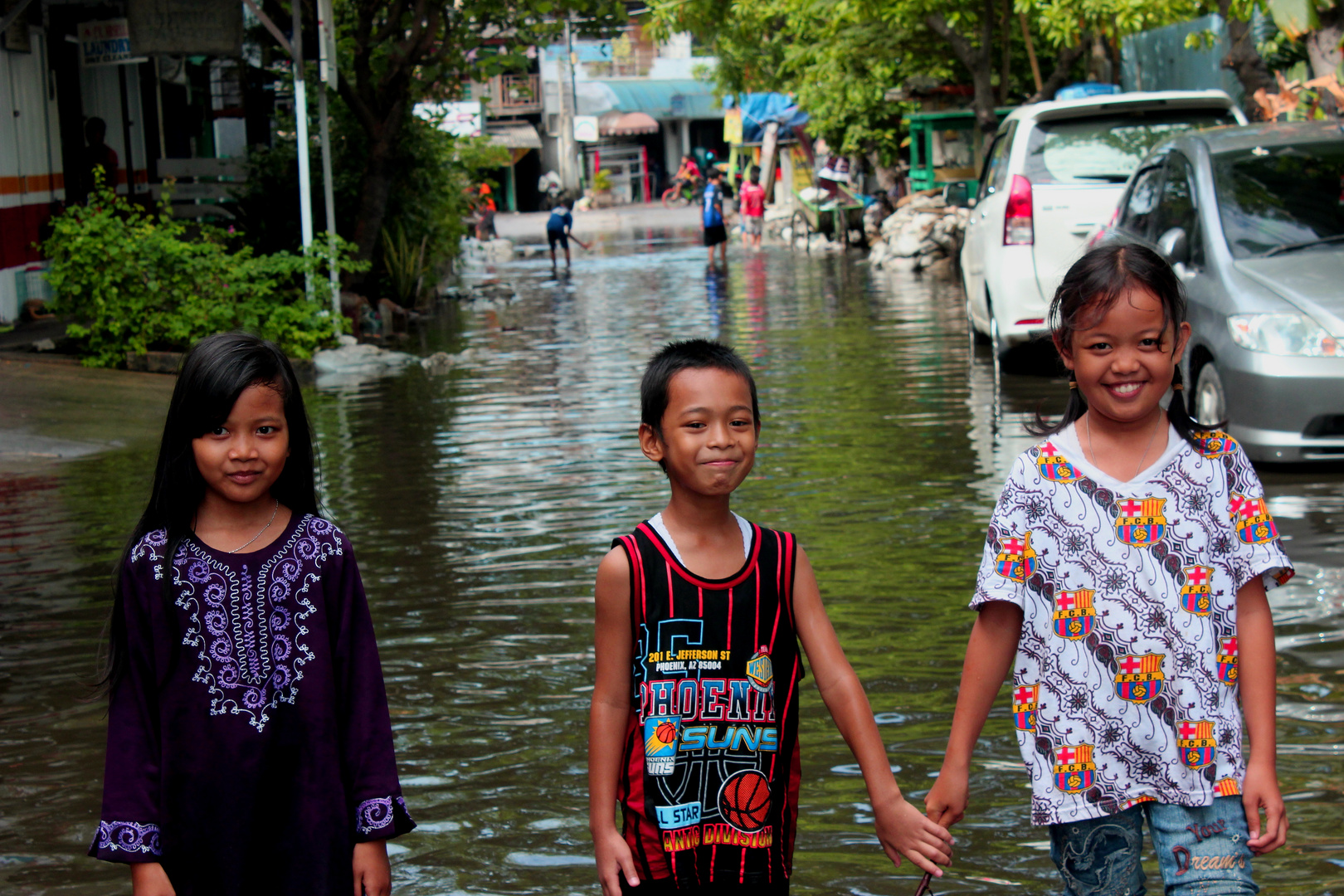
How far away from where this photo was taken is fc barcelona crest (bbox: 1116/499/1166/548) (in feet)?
8.40

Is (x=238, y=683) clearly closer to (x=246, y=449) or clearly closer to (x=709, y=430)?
(x=246, y=449)

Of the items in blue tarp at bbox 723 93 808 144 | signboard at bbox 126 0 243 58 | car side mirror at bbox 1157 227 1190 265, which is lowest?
car side mirror at bbox 1157 227 1190 265

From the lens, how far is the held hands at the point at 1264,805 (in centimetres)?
246

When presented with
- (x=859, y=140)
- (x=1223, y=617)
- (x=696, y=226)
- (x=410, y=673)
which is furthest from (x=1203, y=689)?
(x=696, y=226)

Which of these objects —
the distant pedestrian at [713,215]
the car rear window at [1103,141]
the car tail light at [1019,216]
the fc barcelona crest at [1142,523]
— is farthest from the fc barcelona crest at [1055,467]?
the distant pedestrian at [713,215]

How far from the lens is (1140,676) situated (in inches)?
100

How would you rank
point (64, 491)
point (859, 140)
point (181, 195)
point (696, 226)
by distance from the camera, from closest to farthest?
point (64, 491), point (181, 195), point (859, 140), point (696, 226)

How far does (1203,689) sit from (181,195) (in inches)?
620

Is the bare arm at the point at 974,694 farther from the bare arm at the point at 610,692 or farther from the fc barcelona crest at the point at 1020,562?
the bare arm at the point at 610,692

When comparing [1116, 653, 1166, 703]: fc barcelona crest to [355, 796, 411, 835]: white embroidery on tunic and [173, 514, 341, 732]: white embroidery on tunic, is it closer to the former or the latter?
[355, 796, 411, 835]: white embroidery on tunic

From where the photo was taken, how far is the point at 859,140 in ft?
96.9

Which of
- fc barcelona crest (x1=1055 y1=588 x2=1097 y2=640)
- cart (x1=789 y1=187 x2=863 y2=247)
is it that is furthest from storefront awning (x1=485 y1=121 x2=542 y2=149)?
fc barcelona crest (x1=1055 y1=588 x2=1097 y2=640)

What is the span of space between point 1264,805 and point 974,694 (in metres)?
0.50

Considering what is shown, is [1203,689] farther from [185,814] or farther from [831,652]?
[185,814]
